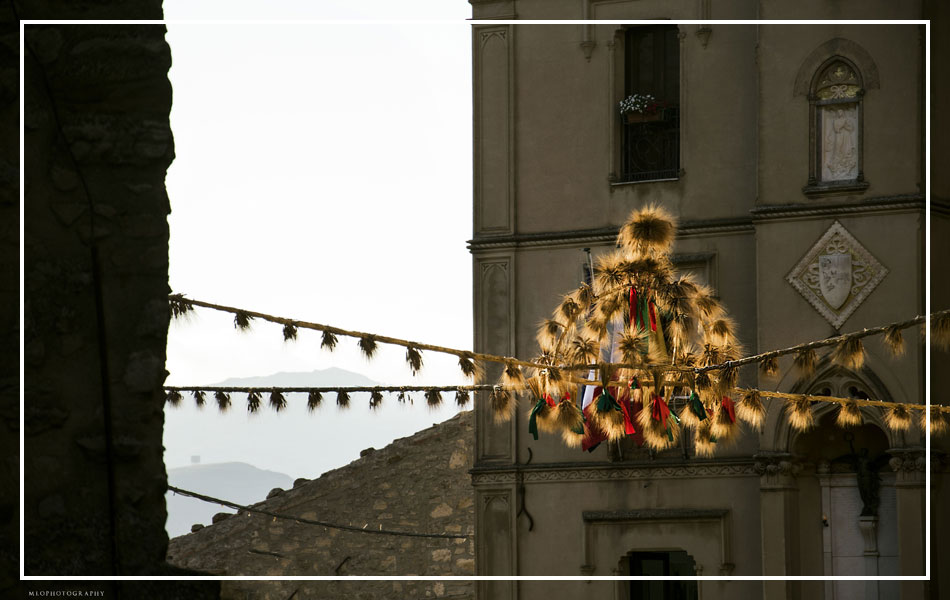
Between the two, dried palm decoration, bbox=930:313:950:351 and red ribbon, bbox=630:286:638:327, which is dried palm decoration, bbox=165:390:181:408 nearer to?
red ribbon, bbox=630:286:638:327

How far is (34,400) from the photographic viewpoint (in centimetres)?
559

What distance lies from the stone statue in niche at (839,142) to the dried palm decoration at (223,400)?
7.66 m

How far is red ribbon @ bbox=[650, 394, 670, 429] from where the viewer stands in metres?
15.4

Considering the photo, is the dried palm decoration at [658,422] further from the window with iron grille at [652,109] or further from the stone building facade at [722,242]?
the window with iron grille at [652,109]

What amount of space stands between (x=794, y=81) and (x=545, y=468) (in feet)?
17.9

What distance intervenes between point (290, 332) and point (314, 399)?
2.70m

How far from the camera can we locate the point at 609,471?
68.4ft

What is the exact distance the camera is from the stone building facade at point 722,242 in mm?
19359

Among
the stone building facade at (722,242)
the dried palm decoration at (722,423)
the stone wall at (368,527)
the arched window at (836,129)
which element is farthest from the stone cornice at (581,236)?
the dried palm decoration at (722,423)

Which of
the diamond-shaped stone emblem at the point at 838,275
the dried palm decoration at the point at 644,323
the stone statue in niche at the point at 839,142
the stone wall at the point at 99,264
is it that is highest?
the stone statue in niche at the point at 839,142

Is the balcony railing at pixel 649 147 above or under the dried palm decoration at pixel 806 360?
above

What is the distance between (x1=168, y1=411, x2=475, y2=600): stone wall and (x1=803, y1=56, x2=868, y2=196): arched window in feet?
21.1

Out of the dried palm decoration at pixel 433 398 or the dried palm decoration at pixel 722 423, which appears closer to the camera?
the dried palm decoration at pixel 722 423

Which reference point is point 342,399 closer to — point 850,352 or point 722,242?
point 850,352
